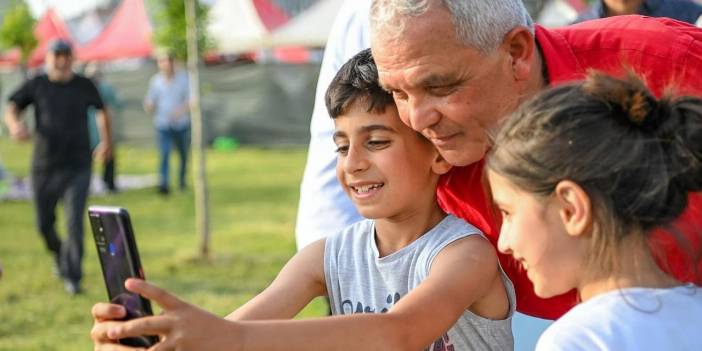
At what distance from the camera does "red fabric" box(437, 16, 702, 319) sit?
2.72 m

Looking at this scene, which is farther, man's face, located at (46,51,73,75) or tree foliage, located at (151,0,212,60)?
tree foliage, located at (151,0,212,60)

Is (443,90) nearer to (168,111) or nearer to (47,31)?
(168,111)

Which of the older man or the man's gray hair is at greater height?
the man's gray hair

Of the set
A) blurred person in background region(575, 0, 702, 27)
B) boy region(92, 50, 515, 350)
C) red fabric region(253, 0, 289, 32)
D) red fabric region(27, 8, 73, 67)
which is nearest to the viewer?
boy region(92, 50, 515, 350)

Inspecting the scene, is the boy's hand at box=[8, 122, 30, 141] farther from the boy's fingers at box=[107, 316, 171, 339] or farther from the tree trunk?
the boy's fingers at box=[107, 316, 171, 339]

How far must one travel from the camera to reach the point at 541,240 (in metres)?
2.08

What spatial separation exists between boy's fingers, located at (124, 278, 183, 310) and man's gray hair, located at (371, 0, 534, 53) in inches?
37.3

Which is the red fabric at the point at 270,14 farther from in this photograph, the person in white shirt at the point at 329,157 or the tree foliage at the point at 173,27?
the person in white shirt at the point at 329,157

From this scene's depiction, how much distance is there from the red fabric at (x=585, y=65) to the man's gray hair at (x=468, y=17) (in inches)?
6.3

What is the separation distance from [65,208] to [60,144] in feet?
1.97

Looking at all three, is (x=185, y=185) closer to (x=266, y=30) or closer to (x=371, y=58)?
(x=266, y=30)

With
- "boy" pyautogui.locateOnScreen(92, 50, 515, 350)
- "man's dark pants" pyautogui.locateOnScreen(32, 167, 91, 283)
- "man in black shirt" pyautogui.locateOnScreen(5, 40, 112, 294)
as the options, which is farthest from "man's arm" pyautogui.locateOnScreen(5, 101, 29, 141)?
"boy" pyautogui.locateOnScreen(92, 50, 515, 350)

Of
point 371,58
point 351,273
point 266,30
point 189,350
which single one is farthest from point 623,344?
point 266,30

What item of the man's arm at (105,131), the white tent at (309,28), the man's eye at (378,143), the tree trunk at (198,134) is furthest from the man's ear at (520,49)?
the white tent at (309,28)
